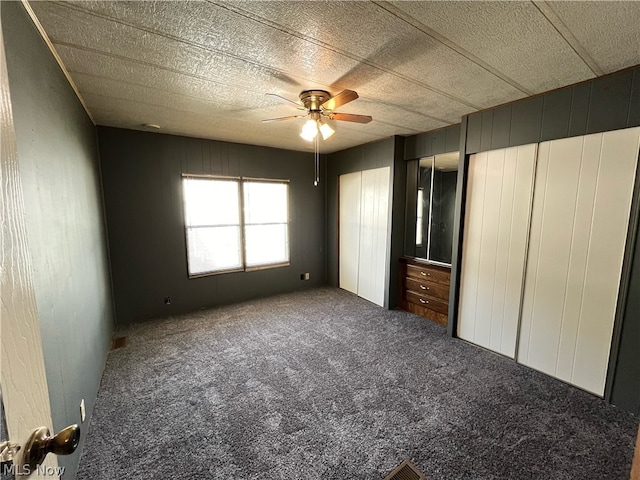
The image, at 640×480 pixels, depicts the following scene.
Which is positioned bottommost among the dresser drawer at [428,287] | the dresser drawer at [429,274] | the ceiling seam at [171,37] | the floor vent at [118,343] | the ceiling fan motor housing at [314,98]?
the floor vent at [118,343]

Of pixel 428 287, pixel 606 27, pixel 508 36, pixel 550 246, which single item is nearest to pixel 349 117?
pixel 508 36

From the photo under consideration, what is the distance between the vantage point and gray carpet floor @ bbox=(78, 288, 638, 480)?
1.64 meters

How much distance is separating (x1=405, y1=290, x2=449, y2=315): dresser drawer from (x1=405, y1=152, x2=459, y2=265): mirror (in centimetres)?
51

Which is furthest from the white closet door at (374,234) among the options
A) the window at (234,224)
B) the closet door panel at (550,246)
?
the closet door panel at (550,246)

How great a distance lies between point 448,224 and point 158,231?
3.87 meters

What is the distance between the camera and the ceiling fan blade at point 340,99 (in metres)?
1.95

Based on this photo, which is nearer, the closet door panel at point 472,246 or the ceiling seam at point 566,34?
the ceiling seam at point 566,34

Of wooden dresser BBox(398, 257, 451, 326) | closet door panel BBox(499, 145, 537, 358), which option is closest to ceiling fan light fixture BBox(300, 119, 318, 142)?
closet door panel BBox(499, 145, 537, 358)

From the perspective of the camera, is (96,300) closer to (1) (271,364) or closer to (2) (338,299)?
(1) (271,364)

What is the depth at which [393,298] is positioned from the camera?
4.10 m

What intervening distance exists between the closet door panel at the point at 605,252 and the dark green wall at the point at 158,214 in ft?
12.6

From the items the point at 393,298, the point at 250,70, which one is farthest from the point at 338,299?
the point at 250,70

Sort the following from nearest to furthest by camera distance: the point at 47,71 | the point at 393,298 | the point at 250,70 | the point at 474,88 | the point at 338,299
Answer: the point at 47,71 < the point at 250,70 < the point at 474,88 < the point at 393,298 < the point at 338,299

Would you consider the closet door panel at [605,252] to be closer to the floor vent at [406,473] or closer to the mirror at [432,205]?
the mirror at [432,205]
